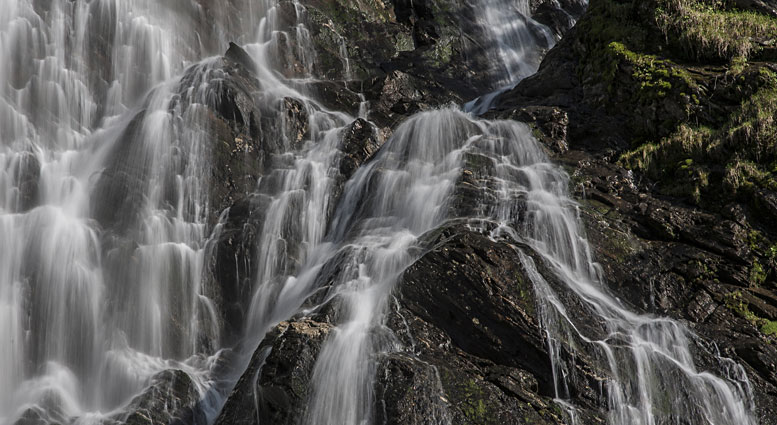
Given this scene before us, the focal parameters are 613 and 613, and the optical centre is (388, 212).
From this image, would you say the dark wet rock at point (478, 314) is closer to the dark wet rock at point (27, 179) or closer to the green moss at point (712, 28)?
the green moss at point (712, 28)

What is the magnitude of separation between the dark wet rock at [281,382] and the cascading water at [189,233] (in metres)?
0.19

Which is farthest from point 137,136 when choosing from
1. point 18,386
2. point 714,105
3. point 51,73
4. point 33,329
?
point 714,105

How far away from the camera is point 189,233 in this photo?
11.8m

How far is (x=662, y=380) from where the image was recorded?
7754 millimetres

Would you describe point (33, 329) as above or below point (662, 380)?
above

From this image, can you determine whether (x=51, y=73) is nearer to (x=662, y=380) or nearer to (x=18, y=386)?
(x=18, y=386)

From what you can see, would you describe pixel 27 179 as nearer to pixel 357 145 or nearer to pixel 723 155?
pixel 357 145

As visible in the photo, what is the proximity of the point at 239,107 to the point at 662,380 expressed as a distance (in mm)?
9842

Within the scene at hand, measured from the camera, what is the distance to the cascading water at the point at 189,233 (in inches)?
311

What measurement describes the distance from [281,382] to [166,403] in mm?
2603

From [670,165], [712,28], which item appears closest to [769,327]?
[670,165]

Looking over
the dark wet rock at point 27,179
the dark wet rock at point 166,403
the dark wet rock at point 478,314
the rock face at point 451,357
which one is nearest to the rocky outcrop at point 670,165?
the dark wet rock at point 478,314

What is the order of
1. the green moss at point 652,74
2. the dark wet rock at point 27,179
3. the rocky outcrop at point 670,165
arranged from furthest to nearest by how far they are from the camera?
the green moss at point 652,74, the dark wet rock at point 27,179, the rocky outcrop at point 670,165

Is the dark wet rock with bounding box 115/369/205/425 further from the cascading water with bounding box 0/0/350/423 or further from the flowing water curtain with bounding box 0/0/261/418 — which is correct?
the flowing water curtain with bounding box 0/0/261/418
